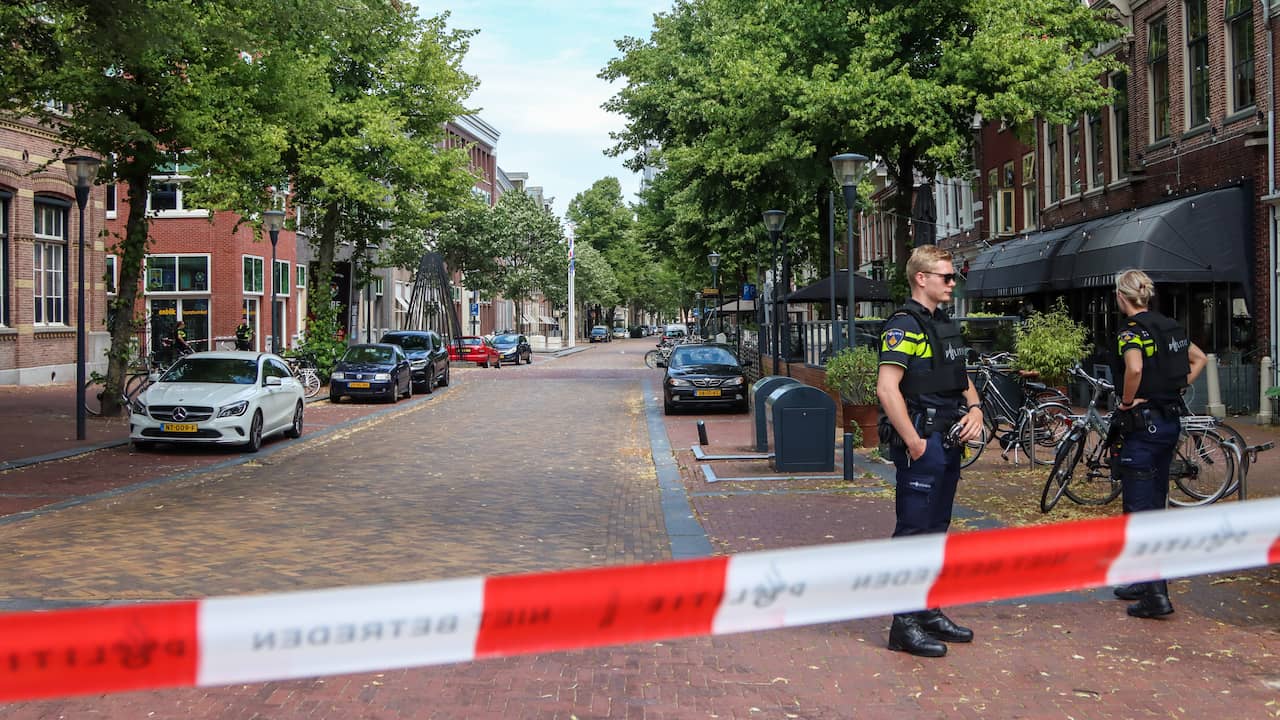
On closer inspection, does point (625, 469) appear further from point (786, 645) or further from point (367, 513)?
point (786, 645)

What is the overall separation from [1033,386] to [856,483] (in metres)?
3.01

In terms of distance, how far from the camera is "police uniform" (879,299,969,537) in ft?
18.5

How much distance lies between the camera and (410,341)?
106ft

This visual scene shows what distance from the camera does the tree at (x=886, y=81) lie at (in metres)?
21.4

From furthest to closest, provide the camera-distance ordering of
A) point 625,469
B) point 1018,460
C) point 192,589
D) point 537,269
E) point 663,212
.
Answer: point 537,269, point 663,212, point 625,469, point 1018,460, point 192,589

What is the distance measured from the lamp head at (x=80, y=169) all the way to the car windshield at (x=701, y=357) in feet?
37.0

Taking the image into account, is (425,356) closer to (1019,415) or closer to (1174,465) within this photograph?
(1019,415)

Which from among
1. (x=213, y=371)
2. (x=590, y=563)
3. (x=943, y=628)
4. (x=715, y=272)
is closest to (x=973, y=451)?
(x=590, y=563)

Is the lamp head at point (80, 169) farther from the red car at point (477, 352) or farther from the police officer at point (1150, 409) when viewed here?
the red car at point (477, 352)

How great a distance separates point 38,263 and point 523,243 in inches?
1511

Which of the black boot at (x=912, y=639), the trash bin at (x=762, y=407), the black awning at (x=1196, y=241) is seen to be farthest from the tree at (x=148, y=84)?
the black awning at (x=1196, y=241)

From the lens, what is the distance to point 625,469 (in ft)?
46.4

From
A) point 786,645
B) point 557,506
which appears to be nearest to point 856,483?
point 557,506

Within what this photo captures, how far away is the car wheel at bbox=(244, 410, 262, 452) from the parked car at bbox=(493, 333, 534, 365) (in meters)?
33.7
